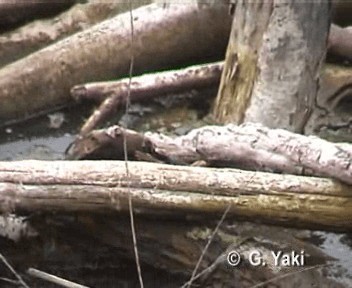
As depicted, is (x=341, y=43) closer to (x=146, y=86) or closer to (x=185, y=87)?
(x=185, y=87)

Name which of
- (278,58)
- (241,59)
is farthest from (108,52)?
(278,58)

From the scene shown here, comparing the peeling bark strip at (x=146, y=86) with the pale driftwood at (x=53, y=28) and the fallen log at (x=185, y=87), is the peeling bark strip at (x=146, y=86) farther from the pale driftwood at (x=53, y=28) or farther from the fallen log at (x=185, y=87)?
the pale driftwood at (x=53, y=28)

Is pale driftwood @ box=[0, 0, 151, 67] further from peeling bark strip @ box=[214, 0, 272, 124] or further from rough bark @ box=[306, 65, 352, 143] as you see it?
rough bark @ box=[306, 65, 352, 143]

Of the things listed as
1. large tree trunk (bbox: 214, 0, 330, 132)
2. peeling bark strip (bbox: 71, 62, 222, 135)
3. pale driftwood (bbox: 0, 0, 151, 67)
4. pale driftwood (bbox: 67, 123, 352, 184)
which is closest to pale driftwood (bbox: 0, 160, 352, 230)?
pale driftwood (bbox: 67, 123, 352, 184)

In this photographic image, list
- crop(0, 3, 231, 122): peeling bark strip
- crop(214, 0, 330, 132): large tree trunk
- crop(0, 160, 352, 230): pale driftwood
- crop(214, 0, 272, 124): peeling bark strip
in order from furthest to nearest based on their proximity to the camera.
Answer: crop(0, 3, 231, 122): peeling bark strip, crop(214, 0, 272, 124): peeling bark strip, crop(214, 0, 330, 132): large tree trunk, crop(0, 160, 352, 230): pale driftwood

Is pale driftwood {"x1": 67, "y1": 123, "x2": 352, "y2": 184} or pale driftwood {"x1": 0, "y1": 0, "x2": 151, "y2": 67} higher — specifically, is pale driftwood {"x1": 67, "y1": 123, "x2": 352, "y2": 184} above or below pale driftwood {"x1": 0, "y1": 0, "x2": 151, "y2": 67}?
below

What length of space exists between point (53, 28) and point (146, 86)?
19.5 inches

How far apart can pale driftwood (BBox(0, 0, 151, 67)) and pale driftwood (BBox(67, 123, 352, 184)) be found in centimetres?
76

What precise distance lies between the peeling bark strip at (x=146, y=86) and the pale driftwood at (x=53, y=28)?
0.30 meters

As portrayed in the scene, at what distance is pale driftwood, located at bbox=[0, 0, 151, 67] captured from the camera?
161 inches

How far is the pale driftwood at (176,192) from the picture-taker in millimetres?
2885

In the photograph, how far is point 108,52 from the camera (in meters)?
4.03

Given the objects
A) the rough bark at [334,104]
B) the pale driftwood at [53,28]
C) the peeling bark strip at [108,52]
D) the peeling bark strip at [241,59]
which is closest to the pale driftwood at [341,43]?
the rough bark at [334,104]

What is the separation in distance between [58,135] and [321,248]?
4.24 feet
